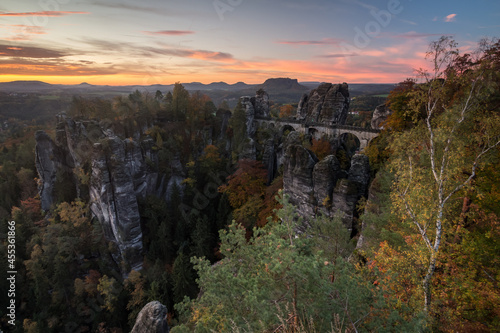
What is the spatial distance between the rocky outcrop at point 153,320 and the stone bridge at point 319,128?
3537 cm

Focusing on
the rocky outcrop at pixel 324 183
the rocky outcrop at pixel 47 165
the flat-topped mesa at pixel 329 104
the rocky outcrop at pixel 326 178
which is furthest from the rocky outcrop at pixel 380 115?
→ the rocky outcrop at pixel 47 165

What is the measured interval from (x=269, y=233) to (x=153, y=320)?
27.0 feet

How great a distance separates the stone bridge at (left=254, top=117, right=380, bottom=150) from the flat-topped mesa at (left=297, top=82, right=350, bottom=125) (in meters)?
1.43

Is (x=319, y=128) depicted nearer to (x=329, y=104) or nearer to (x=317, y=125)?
(x=317, y=125)

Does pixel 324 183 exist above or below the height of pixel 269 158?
above

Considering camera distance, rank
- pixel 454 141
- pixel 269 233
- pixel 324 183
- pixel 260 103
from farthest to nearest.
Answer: pixel 260 103
pixel 324 183
pixel 454 141
pixel 269 233

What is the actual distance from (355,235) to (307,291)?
644 inches

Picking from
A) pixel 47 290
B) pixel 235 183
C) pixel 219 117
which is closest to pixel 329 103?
pixel 219 117

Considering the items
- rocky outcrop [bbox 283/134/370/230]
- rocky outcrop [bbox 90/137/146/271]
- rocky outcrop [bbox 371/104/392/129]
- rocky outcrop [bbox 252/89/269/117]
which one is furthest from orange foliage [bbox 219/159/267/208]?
rocky outcrop [bbox 252/89/269/117]

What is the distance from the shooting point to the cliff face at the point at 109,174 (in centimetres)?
2848

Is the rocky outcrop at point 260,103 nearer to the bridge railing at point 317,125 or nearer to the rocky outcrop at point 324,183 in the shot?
the bridge railing at point 317,125

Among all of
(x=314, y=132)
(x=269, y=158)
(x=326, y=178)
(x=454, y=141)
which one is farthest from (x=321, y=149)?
(x=454, y=141)

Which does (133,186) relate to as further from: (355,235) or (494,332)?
(494,332)

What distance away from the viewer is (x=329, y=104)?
44.1m
